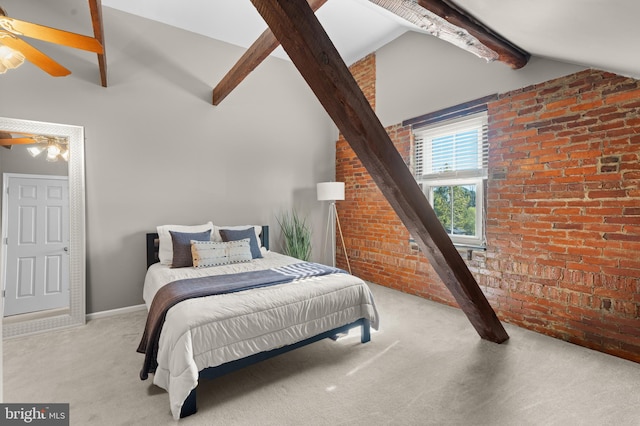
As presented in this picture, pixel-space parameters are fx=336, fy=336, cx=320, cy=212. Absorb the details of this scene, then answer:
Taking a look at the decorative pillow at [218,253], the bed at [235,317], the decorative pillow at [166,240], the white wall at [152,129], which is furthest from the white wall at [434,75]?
the decorative pillow at [166,240]

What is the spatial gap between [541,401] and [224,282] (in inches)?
96.7

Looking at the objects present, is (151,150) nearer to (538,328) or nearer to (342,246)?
(342,246)

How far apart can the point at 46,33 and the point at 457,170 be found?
12.7 ft

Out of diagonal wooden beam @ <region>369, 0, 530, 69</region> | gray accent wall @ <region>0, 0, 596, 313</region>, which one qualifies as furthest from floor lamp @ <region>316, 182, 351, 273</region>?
diagonal wooden beam @ <region>369, 0, 530, 69</region>

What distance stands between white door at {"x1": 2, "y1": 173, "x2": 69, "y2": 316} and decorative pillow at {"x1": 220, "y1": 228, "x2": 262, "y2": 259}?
160 centimetres

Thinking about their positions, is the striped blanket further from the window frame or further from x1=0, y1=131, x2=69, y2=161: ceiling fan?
x1=0, y1=131, x2=69, y2=161: ceiling fan

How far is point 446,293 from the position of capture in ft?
13.3

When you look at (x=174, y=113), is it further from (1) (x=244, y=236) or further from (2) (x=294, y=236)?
(2) (x=294, y=236)

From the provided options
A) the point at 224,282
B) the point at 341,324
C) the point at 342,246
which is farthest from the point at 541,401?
the point at 342,246

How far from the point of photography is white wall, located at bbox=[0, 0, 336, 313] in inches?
140

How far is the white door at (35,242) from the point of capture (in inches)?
124

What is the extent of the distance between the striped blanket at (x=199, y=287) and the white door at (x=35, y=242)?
4.70 feet

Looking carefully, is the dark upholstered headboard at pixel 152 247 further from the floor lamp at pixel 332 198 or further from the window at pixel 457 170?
Result: the window at pixel 457 170

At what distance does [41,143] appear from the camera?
3.36 metres
